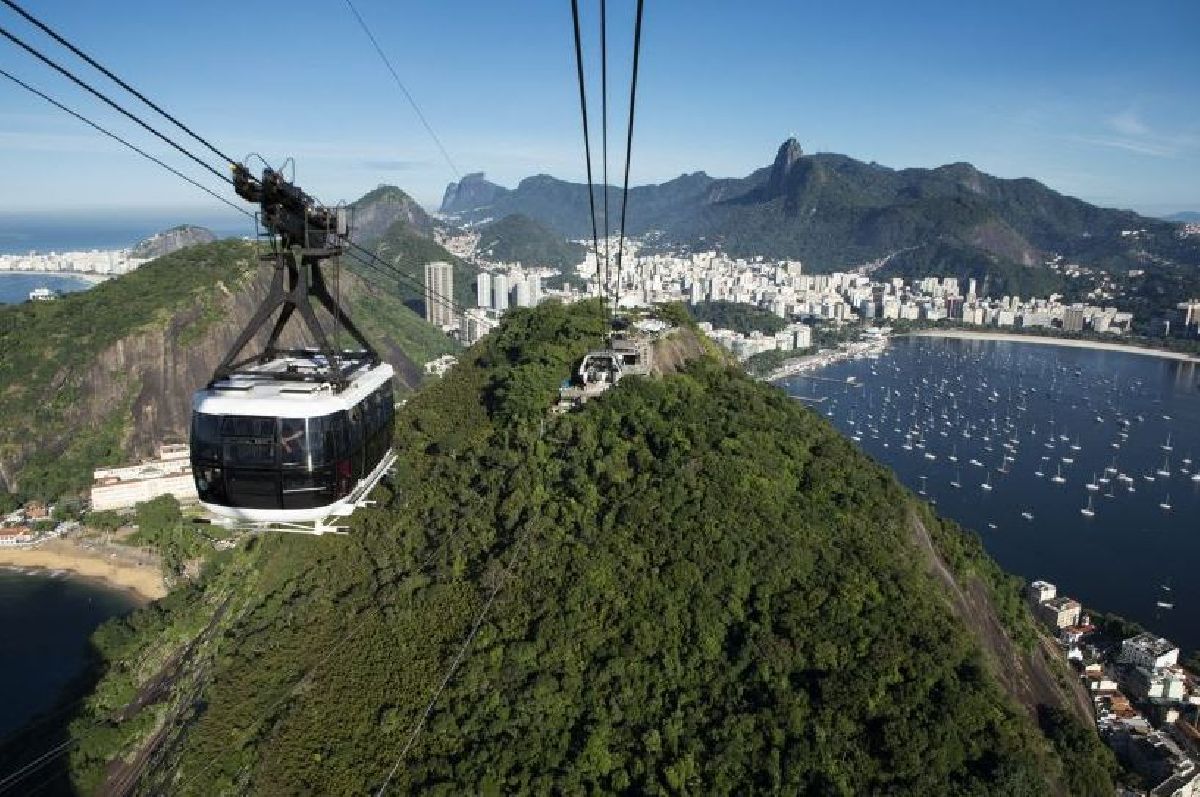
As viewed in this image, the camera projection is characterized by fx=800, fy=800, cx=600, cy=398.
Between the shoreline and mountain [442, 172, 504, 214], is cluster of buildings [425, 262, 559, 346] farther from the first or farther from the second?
mountain [442, 172, 504, 214]

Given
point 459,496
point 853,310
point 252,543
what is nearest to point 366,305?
point 252,543

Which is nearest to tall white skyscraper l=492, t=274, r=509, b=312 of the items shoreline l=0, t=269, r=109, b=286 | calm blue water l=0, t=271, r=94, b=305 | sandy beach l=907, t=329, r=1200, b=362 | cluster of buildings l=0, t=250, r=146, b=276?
sandy beach l=907, t=329, r=1200, b=362

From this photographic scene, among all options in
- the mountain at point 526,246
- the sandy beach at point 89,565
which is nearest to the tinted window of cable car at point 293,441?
the sandy beach at point 89,565

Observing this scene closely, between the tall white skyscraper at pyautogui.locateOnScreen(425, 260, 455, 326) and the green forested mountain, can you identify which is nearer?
the green forested mountain

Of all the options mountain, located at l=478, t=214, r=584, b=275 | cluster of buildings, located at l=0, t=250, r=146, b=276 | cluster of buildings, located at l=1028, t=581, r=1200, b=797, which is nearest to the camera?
cluster of buildings, located at l=1028, t=581, r=1200, b=797

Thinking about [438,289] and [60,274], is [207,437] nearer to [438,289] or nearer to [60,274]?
[438,289]

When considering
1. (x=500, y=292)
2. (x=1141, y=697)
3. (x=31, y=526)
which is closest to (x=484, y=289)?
(x=500, y=292)

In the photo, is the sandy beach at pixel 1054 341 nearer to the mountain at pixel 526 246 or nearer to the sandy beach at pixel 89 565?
the mountain at pixel 526 246
